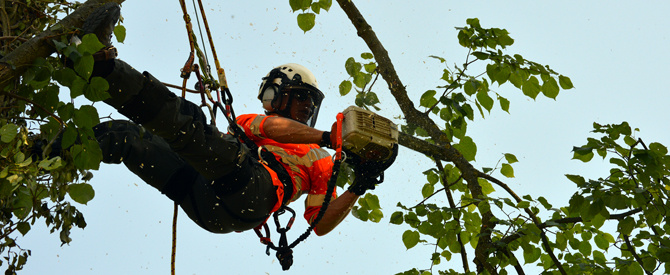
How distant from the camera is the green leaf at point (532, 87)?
3.97 m

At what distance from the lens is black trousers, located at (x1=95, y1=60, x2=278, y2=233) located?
2.86 meters

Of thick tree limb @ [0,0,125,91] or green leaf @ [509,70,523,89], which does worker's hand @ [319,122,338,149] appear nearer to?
green leaf @ [509,70,523,89]

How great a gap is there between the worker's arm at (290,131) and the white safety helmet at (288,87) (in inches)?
28.1

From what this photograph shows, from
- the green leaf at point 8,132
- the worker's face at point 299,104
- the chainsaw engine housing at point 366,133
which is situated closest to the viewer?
the green leaf at point 8,132

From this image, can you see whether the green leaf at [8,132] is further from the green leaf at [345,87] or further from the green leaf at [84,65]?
the green leaf at [345,87]

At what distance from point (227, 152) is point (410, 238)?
149 cm

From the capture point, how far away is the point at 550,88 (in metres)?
3.95

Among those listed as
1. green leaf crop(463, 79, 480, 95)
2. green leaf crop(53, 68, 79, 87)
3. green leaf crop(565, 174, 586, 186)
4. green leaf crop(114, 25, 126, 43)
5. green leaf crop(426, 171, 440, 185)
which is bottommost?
green leaf crop(53, 68, 79, 87)

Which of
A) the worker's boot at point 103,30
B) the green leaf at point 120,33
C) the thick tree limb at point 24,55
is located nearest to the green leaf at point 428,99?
the green leaf at point 120,33

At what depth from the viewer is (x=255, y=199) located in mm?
3553

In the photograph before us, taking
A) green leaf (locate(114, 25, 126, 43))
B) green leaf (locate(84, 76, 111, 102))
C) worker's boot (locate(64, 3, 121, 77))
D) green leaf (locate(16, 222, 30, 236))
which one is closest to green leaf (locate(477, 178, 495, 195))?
green leaf (locate(114, 25, 126, 43))

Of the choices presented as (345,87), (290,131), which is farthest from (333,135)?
(345,87)

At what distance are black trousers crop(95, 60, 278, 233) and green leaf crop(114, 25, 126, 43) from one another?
52 cm

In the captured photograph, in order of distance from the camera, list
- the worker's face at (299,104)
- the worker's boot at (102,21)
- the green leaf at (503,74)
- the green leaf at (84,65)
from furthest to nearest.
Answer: the worker's face at (299,104) → the green leaf at (503,74) → the worker's boot at (102,21) → the green leaf at (84,65)
